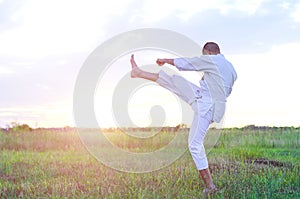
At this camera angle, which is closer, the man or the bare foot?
the man

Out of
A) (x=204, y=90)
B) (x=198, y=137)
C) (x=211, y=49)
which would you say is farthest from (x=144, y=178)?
(x=211, y=49)

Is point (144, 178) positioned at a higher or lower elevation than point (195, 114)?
lower

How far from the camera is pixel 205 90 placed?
5.32 m

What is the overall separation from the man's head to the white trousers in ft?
1.42

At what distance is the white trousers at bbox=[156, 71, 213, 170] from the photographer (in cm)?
533

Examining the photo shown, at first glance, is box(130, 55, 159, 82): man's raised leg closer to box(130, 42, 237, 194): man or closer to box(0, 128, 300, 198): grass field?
box(130, 42, 237, 194): man

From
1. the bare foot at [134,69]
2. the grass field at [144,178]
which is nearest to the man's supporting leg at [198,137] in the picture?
the grass field at [144,178]

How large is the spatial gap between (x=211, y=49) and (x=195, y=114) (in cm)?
81

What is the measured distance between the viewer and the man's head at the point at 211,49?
212 inches

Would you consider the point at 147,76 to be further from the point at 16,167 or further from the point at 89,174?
the point at 16,167

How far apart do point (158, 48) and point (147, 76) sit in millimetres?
917

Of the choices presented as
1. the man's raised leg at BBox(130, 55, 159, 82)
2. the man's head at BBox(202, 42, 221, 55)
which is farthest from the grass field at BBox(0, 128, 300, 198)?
the man's head at BBox(202, 42, 221, 55)

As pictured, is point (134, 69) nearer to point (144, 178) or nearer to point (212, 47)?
point (212, 47)

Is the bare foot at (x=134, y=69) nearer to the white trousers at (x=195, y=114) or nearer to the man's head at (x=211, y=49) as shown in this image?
the white trousers at (x=195, y=114)
